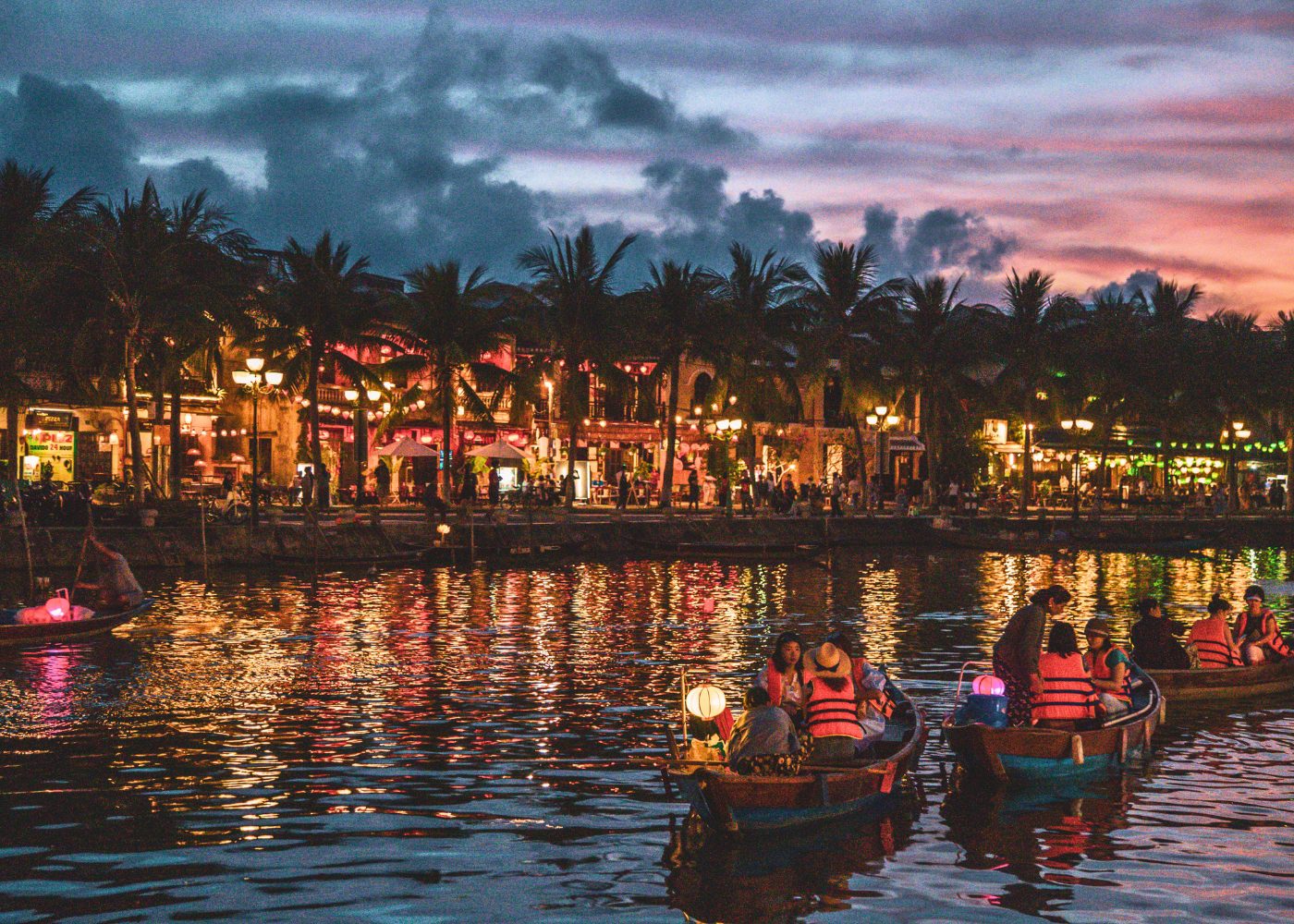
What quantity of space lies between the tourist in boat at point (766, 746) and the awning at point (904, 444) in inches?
2777

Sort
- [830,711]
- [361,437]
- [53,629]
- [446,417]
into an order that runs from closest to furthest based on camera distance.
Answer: [830,711]
[53,629]
[446,417]
[361,437]

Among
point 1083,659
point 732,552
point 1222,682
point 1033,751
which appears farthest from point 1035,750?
point 732,552

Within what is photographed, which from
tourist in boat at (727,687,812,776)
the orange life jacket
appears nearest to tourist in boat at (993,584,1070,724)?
tourist in boat at (727,687,812,776)

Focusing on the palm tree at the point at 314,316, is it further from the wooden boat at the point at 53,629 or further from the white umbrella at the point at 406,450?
the wooden boat at the point at 53,629

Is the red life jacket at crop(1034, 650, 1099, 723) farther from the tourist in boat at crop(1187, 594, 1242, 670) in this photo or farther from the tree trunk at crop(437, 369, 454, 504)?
the tree trunk at crop(437, 369, 454, 504)

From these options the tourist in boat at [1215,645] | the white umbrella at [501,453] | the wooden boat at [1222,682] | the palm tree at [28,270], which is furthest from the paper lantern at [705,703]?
the white umbrella at [501,453]

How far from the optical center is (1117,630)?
33.7 m

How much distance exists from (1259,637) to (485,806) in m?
14.4

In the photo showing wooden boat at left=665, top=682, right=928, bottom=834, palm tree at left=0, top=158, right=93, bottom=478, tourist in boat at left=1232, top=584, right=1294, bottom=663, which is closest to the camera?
wooden boat at left=665, top=682, right=928, bottom=834

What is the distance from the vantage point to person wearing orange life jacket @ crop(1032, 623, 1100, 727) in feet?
54.1

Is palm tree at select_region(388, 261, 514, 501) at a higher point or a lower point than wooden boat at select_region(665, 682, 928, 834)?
higher

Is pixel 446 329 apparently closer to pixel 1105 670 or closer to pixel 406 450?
pixel 406 450

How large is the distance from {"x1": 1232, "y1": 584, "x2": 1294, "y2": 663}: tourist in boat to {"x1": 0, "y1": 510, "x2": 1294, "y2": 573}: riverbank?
25.4 metres

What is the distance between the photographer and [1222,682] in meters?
21.9
